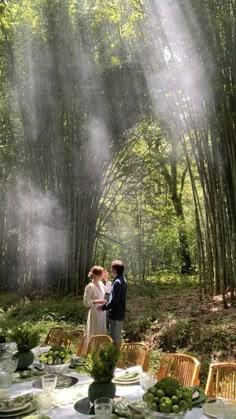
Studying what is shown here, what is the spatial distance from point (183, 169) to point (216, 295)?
6309mm

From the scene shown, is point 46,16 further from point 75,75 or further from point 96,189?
point 96,189

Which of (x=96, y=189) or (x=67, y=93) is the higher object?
(x=67, y=93)

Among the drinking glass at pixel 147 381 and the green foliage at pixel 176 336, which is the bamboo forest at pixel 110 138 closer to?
the green foliage at pixel 176 336

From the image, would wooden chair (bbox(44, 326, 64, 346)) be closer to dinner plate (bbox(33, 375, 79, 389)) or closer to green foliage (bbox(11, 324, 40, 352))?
green foliage (bbox(11, 324, 40, 352))

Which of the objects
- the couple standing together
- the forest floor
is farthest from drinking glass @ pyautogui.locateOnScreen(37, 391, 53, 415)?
the forest floor

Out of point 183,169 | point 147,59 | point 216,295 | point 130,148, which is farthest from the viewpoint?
point 183,169

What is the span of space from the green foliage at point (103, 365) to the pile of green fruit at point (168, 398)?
258mm

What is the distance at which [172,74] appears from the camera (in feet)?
15.4

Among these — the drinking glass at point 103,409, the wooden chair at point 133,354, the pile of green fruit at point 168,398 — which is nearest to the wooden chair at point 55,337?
the wooden chair at point 133,354

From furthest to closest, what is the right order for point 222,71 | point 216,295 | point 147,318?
point 216,295 → point 147,318 → point 222,71

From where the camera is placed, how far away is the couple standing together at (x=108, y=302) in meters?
3.30

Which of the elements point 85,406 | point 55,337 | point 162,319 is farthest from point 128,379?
point 162,319

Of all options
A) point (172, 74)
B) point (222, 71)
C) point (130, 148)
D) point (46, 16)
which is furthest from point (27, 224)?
point (222, 71)

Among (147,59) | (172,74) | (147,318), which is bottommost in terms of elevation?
(147,318)
